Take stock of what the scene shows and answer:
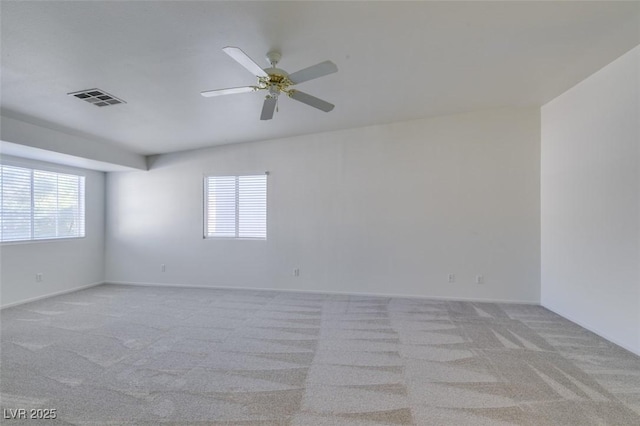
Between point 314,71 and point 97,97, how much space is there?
96.6 inches

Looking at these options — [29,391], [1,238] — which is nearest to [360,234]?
[29,391]

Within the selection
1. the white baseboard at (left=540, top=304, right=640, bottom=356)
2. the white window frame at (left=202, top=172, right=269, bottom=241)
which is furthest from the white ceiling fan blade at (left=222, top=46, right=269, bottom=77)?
the white baseboard at (left=540, top=304, right=640, bottom=356)

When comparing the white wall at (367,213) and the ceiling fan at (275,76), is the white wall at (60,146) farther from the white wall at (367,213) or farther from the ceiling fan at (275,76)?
the ceiling fan at (275,76)

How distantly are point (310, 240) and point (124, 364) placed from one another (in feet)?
9.98

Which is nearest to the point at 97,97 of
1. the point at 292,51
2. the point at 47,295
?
the point at 292,51

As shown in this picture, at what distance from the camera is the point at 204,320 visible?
146 inches

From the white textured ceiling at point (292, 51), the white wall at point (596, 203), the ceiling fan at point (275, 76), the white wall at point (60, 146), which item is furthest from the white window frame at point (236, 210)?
the white wall at point (596, 203)

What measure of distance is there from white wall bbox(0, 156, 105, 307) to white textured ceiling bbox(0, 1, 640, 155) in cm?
202

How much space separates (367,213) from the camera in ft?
15.9

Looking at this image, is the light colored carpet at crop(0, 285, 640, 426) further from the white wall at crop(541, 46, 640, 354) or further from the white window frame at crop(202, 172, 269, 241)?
the white window frame at crop(202, 172, 269, 241)

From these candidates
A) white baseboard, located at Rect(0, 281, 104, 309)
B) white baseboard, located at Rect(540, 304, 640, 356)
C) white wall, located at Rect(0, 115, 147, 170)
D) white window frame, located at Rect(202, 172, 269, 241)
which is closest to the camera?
white baseboard, located at Rect(540, 304, 640, 356)

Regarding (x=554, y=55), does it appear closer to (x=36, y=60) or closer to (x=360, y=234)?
(x=360, y=234)

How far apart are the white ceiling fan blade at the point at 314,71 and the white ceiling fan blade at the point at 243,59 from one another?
0.24 metres

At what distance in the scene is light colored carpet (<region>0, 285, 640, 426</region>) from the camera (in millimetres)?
1972
